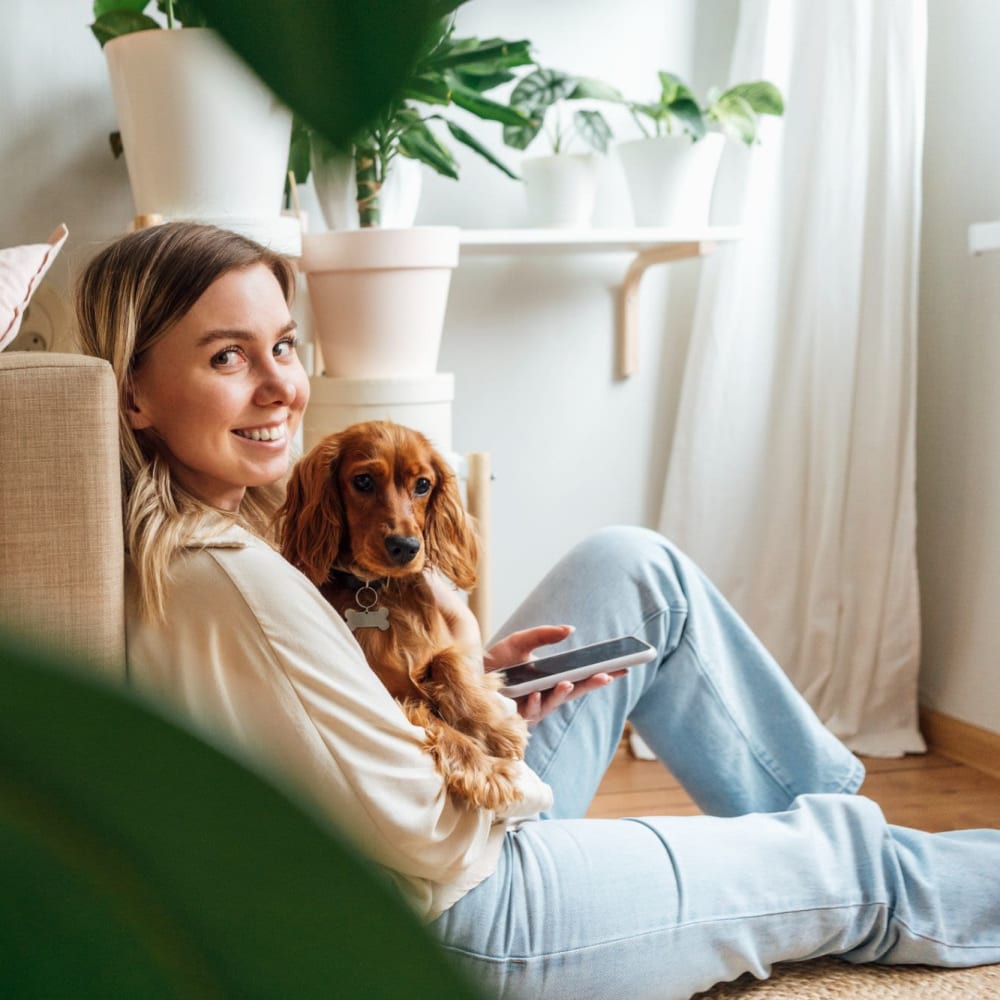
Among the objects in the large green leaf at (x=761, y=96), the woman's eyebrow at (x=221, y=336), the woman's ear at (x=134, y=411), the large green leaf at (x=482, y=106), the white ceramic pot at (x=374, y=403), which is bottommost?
the white ceramic pot at (x=374, y=403)

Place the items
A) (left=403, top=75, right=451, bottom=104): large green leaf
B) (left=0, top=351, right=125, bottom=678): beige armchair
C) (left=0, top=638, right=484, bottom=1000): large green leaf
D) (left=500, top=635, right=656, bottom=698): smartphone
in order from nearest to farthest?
(left=0, top=638, right=484, bottom=1000): large green leaf
(left=0, top=351, right=125, bottom=678): beige armchair
(left=500, top=635, right=656, bottom=698): smartphone
(left=403, top=75, right=451, bottom=104): large green leaf

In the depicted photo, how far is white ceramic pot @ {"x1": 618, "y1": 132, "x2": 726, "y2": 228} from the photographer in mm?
2357

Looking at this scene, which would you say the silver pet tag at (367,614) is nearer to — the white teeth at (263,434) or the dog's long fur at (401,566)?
the dog's long fur at (401,566)

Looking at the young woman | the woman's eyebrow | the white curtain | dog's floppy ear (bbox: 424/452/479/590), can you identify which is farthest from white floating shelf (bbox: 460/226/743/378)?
the woman's eyebrow

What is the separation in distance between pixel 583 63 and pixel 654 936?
6.01 ft

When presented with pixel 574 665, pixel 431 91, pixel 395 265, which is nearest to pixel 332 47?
pixel 574 665

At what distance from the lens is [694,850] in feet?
4.45

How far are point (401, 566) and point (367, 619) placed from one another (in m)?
0.09

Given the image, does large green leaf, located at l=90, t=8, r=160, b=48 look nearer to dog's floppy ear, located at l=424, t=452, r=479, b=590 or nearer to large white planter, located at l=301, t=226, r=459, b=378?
large white planter, located at l=301, t=226, r=459, b=378

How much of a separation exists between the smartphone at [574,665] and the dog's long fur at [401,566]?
13cm

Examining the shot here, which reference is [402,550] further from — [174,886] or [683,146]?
[683,146]


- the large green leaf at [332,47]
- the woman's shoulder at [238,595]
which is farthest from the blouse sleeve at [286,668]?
the large green leaf at [332,47]

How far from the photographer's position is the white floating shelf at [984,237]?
6.77 feet

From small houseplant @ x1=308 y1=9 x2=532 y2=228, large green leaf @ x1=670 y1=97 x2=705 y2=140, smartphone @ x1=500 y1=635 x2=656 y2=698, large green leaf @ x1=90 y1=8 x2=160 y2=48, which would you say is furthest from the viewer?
large green leaf @ x1=670 y1=97 x2=705 y2=140
